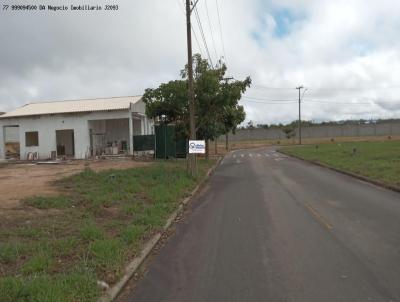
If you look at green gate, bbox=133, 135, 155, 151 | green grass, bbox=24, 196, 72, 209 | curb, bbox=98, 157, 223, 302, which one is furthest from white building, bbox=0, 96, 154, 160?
curb, bbox=98, 157, 223, 302

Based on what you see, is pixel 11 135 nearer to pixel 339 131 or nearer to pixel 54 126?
pixel 54 126

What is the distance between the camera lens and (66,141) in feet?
135

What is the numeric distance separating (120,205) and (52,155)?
26.7 meters

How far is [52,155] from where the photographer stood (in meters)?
37.7

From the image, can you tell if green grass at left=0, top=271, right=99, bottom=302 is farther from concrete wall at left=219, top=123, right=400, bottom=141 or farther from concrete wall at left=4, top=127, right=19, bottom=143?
concrete wall at left=219, top=123, right=400, bottom=141

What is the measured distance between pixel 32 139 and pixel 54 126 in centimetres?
335

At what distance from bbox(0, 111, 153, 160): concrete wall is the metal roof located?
38cm

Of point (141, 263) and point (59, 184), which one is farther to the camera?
point (59, 184)

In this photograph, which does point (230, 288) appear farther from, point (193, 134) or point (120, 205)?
point (193, 134)

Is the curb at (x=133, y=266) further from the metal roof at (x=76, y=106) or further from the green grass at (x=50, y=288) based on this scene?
the metal roof at (x=76, y=106)

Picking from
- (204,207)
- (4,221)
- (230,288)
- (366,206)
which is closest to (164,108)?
(204,207)

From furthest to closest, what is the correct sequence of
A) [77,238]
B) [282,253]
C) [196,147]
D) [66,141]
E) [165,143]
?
[66,141], [165,143], [196,147], [77,238], [282,253]

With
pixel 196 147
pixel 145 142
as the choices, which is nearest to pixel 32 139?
pixel 145 142

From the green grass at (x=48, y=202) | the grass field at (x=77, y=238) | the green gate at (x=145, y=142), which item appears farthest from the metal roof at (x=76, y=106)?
the green grass at (x=48, y=202)
